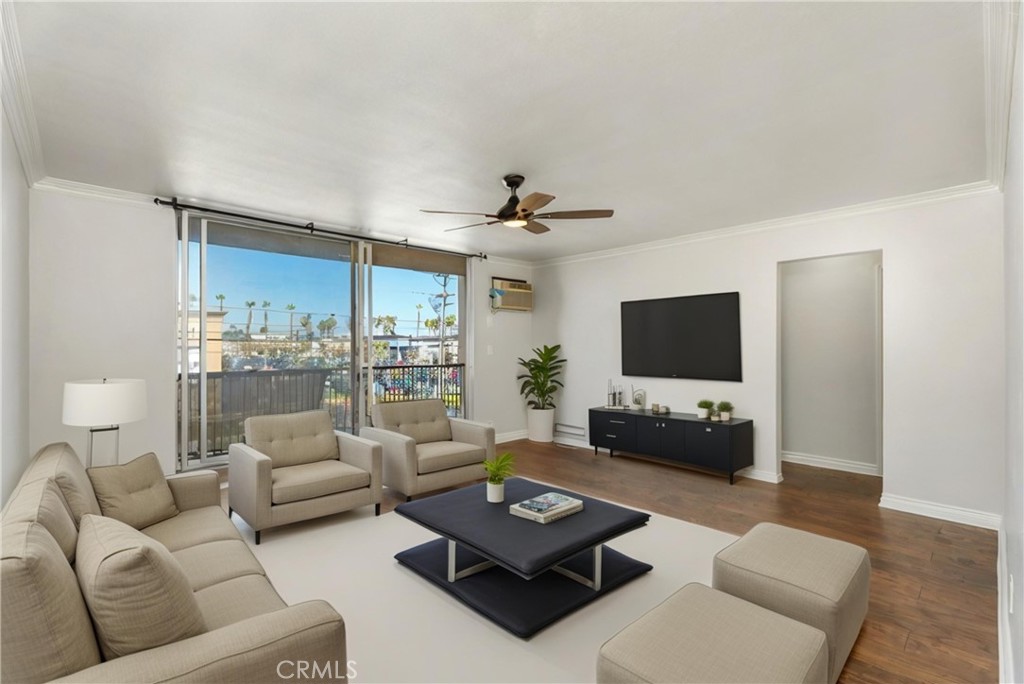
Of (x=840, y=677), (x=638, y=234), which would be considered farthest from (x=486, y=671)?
(x=638, y=234)

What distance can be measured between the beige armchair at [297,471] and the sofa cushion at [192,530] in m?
0.52

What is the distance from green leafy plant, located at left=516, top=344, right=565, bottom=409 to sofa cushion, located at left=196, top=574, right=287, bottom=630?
499cm

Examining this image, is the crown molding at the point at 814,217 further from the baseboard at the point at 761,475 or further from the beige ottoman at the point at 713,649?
the beige ottoman at the point at 713,649

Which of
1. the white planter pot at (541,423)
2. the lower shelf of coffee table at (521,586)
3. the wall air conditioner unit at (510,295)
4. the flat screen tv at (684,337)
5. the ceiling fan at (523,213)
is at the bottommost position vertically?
the lower shelf of coffee table at (521,586)

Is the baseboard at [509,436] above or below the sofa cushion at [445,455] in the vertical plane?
below

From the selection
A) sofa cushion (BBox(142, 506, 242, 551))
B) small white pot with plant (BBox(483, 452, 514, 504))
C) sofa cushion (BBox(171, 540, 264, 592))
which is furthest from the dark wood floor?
sofa cushion (BBox(171, 540, 264, 592))

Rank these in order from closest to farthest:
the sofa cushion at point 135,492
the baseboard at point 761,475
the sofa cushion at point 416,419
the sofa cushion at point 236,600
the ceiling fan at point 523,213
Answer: the sofa cushion at point 236,600
the sofa cushion at point 135,492
the ceiling fan at point 523,213
the sofa cushion at point 416,419
the baseboard at point 761,475

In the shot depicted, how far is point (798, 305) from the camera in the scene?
5.73m

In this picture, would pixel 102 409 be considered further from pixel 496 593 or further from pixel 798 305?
pixel 798 305

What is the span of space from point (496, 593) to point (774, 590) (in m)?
1.34

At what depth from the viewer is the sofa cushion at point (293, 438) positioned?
3.80m

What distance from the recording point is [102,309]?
3.88m

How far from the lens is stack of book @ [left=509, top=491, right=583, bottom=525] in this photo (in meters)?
2.71

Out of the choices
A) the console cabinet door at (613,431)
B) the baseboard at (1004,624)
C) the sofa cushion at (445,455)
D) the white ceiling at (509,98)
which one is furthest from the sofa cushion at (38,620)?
the console cabinet door at (613,431)
